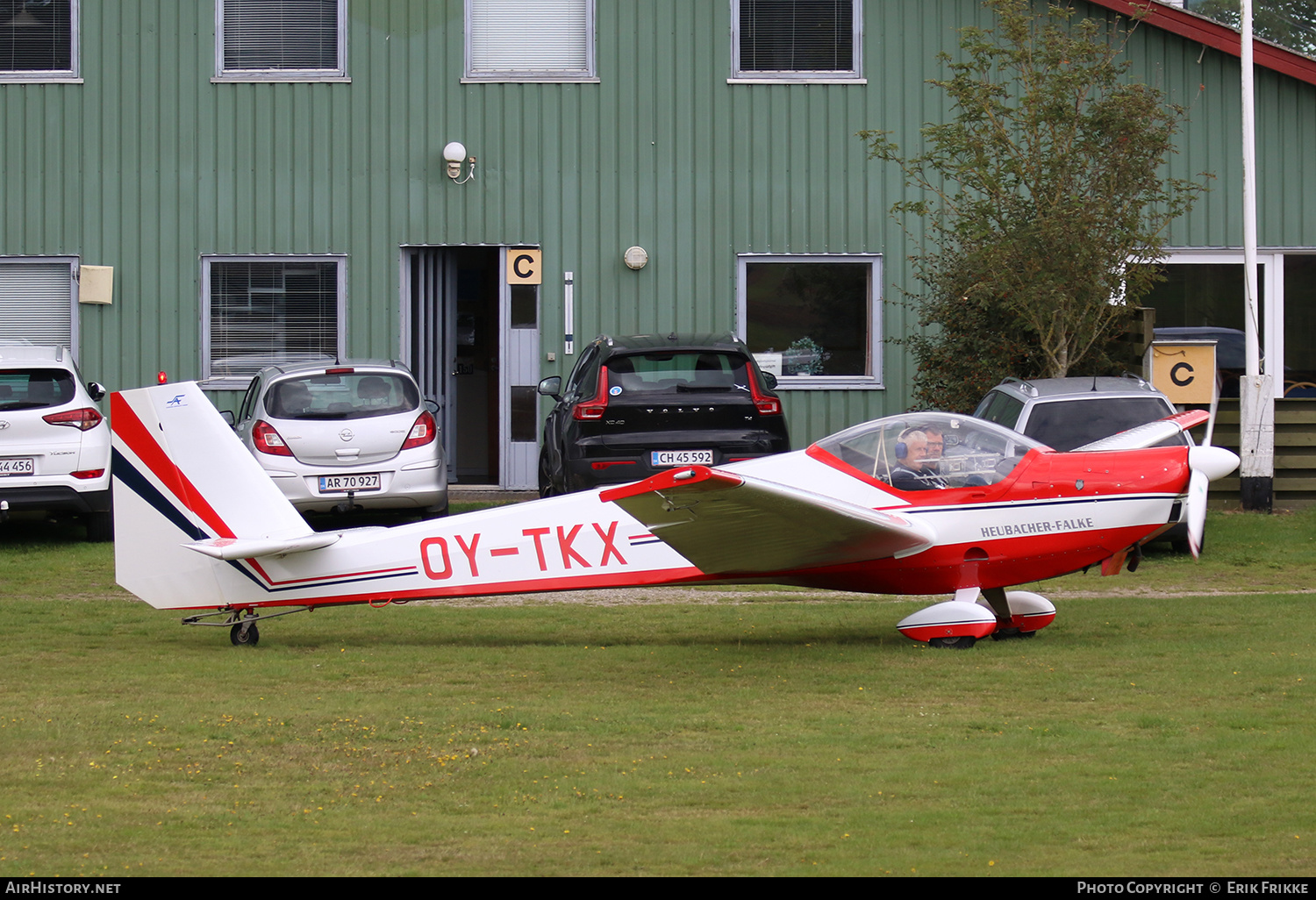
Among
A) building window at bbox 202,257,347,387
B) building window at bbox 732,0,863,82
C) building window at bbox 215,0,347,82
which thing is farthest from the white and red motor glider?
building window at bbox 732,0,863,82

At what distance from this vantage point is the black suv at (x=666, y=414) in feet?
40.2

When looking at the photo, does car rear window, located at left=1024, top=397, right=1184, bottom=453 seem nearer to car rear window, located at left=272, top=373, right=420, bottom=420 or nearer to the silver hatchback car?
the silver hatchback car

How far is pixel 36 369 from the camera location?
44.2ft

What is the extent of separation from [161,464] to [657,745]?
399cm

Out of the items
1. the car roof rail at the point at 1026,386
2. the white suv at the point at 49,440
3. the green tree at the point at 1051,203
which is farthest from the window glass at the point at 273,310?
the car roof rail at the point at 1026,386

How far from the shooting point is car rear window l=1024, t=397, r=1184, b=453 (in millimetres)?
11969

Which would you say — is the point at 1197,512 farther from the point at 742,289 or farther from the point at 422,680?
the point at 742,289

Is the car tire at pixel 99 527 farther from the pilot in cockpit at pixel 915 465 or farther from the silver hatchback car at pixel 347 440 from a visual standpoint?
the pilot in cockpit at pixel 915 465

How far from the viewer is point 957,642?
8.60 m

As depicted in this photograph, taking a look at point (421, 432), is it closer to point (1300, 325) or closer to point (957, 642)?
point (957, 642)

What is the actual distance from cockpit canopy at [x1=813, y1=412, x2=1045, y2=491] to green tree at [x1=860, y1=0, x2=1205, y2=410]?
A: 5.40 meters

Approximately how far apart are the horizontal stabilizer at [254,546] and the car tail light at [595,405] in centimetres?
399

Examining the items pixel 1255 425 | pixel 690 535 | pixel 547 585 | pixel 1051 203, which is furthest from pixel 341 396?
pixel 1255 425
